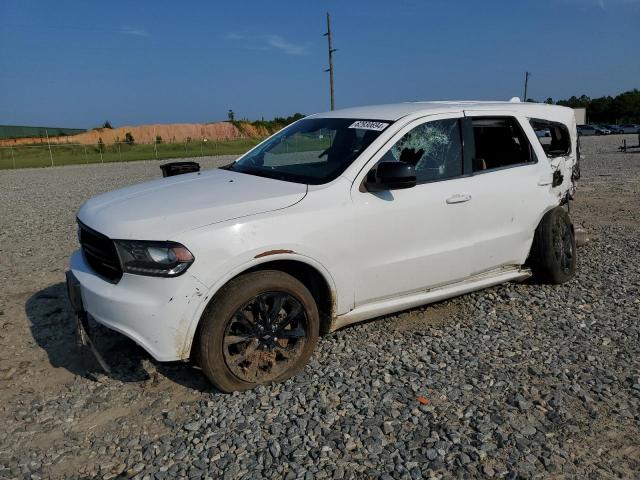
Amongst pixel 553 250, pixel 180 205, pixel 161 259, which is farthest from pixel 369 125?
pixel 553 250

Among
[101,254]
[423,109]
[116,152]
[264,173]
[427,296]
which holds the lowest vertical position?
[427,296]

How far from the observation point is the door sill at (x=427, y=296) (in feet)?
12.6

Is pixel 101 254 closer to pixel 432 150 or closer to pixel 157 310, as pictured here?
pixel 157 310

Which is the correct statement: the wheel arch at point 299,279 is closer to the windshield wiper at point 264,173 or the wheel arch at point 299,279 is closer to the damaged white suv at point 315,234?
the damaged white suv at point 315,234

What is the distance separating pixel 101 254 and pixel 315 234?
52.7 inches

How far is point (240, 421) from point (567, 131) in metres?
4.46

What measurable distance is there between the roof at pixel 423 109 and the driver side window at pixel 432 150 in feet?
0.46

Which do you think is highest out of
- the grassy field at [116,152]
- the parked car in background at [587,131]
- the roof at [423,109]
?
the roof at [423,109]

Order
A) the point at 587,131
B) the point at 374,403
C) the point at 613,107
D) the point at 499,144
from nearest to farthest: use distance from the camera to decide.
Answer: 1. the point at 374,403
2. the point at 499,144
3. the point at 587,131
4. the point at 613,107

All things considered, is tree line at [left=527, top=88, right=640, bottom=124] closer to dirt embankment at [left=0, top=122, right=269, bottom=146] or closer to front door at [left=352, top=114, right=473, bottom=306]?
dirt embankment at [left=0, top=122, right=269, bottom=146]

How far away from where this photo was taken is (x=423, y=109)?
434 cm

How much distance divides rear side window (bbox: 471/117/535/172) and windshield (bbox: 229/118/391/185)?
94cm

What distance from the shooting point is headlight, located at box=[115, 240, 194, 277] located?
3.07 m

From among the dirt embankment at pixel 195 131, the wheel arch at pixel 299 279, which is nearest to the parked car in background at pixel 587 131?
the dirt embankment at pixel 195 131
